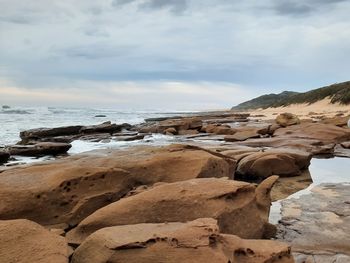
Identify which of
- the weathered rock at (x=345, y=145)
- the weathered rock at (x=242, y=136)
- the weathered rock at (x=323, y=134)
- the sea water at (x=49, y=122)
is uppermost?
the weathered rock at (x=323, y=134)

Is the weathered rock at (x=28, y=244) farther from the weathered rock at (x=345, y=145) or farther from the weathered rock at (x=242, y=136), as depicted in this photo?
the weathered rock at (x=242, y=136)

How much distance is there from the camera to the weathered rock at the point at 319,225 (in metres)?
5.09

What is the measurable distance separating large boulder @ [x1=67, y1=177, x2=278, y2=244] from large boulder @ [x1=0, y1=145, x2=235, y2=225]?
0.80 metres

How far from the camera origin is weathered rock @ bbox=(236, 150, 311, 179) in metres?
10.0

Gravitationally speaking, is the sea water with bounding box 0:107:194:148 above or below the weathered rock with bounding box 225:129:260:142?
below

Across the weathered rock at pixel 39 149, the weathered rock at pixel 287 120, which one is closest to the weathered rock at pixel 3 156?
the weathered rock at pixel 39 149

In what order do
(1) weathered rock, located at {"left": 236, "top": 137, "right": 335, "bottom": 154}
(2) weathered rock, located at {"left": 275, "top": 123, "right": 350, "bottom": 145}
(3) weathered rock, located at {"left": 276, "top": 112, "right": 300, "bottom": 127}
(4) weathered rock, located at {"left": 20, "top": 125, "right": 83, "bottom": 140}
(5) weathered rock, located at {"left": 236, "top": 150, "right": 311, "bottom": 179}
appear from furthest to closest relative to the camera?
(3) weathered rock, located at {"left": 276, "top": 112, "right": 300, "bottom": 127}, (4) weathered rock, located at {"left": 20, "top": 125, "right": 83, "bottom": 140}, (2) weathered rock, located at {"left": 275, "top": 123, "right": 350, "bottom": 145}, (1) weathered rock, located at {"left": 236, "top": 137, "right": 335, "bottom": 154}, (5) weathered rock, located at {"left": 236, "top": 150, "right": 311, "bottom": 179}

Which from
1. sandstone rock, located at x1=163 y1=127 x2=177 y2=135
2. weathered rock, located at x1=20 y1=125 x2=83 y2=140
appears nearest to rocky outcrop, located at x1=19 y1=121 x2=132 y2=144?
weathered rock, located at x1=20 y1=125 x2=83 y2=140

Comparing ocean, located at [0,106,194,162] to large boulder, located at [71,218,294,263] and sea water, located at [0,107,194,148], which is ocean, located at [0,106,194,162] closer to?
sea water, located at [0,107,194,148]

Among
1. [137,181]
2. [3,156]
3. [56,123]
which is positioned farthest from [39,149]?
[56,123]

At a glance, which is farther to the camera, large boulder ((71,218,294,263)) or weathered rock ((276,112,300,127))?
weathered rock ((276,112,300,127))

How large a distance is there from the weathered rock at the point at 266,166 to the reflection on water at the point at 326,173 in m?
0.54

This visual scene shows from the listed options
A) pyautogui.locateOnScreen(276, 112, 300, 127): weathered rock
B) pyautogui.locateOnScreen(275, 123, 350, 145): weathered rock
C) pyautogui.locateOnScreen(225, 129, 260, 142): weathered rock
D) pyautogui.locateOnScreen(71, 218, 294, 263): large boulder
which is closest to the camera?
pyautogui.locateOnScreen(71, 218, 294, 263): large boulder

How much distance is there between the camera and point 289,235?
5.72 m
